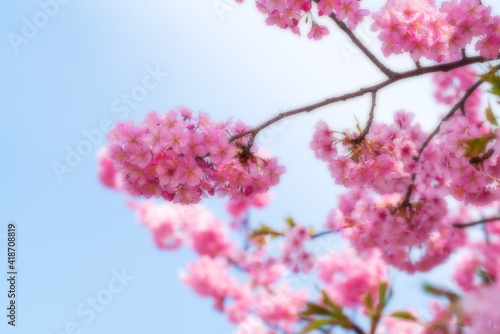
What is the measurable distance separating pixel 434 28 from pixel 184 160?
2.04 m

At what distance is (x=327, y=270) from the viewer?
939cm

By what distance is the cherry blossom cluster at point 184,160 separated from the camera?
253 cm

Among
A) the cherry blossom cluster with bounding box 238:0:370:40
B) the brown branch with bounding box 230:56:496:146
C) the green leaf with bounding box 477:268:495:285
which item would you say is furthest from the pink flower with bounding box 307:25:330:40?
the green leaf with bounding box 477:268:495:285

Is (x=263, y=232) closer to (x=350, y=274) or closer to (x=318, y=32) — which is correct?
(x=318, y=32)

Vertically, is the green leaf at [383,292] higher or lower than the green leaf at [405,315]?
higher

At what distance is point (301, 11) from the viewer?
3010mm

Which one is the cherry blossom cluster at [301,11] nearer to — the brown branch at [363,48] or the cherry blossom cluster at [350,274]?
the brown branch at [363,48]

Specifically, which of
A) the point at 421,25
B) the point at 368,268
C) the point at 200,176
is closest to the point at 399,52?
the point at 421,25

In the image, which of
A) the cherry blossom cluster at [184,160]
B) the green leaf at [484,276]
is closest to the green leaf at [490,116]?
the green leaf at [484,276]

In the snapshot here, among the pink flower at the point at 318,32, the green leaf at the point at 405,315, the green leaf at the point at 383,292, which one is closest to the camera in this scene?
the green leaf at the point at 405,315

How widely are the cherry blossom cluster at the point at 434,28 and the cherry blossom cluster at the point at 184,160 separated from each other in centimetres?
126

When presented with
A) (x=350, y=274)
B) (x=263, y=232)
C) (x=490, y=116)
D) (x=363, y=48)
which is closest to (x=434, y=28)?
(x=363, y=48)

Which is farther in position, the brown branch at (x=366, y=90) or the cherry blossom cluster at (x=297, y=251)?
the cherry blossom cluster at (x=297, y=251)

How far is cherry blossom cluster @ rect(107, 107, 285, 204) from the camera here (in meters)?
2.53
